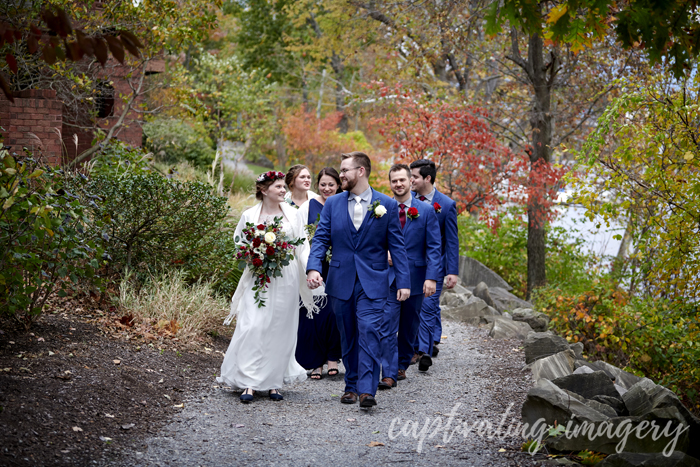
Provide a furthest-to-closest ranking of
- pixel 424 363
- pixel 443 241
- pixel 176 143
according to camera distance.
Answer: pixel 176 143, pixel 443 241, pixel 424 363

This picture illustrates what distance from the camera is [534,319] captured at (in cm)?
1014

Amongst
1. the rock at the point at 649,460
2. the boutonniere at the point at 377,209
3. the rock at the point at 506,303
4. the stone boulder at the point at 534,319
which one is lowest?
the rock at the point at 506,303

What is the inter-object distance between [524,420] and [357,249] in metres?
2.07

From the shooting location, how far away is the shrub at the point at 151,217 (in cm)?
753

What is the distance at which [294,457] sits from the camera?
4539mm

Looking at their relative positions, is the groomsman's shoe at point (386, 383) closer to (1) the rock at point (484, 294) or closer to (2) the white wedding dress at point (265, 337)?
(2) the white wedding dress at point (265, 337)

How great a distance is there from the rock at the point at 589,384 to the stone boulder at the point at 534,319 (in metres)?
4.39

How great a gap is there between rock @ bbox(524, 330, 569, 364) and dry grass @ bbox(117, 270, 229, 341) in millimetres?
3747

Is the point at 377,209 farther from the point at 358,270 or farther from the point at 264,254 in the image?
the point at 264,254

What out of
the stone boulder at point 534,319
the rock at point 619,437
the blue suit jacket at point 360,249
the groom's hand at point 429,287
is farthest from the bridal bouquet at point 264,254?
the stone boulder at point 534,319

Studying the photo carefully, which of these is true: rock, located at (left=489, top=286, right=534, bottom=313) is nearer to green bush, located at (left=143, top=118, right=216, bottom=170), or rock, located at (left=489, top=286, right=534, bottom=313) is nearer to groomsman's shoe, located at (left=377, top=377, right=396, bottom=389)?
groomsman's shoe, located at (left=377, top=377, right=396, bottom=389)

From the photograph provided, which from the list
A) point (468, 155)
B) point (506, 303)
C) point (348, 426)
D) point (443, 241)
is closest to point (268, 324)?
point (348, 426)

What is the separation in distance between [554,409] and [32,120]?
935 cm

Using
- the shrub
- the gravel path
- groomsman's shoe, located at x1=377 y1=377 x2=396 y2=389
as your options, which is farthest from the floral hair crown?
groomsman's shoe, located at x1=377 y1=377 x2=396 y2=389
